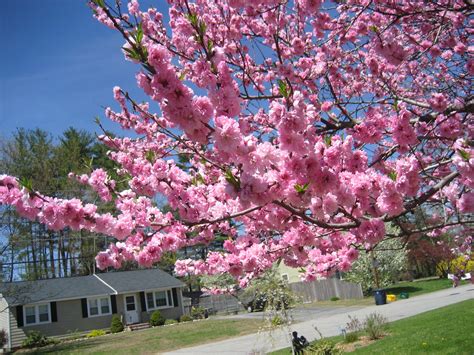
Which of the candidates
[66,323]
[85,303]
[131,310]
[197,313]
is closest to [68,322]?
[66,323]

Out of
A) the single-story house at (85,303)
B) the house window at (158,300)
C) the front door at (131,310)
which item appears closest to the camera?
the single-story house at (85,303)

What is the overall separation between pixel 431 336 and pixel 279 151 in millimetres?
9065

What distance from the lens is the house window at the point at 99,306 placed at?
30.8 metres

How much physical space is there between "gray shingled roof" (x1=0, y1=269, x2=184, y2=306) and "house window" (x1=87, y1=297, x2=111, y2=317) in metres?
0.55

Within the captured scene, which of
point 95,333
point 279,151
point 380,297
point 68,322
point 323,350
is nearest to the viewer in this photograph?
point 279,151

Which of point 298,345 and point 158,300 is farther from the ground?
point 158,300

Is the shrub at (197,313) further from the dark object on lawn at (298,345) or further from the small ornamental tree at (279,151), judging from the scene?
the small ornamental tree at (279,151)

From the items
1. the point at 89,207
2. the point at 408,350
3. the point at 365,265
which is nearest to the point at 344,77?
the point at 89,207

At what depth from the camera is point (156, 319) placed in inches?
1190

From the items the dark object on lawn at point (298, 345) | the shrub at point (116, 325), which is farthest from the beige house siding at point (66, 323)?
the dark object on lawn at point (298, 345)

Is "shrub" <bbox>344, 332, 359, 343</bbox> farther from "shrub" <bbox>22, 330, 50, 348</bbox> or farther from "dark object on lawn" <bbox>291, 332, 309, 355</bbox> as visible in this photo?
"shrub" <bbox>22, 330, 50, 348</bbox>

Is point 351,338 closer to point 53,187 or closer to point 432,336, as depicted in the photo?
point 432,336

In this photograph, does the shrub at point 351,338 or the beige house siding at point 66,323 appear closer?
the shrub at point 351,338

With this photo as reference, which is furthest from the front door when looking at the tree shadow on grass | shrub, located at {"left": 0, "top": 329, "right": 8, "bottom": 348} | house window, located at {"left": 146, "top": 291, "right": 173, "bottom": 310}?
the tree shadow on grass
